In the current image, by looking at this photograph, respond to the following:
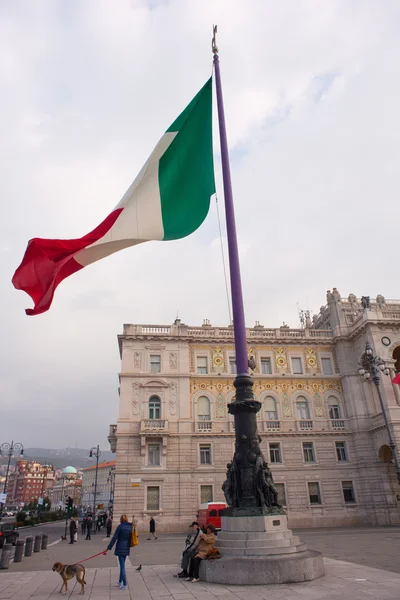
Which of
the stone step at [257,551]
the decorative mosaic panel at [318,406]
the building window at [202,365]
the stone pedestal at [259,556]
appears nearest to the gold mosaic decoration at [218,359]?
the building window at [202,365]

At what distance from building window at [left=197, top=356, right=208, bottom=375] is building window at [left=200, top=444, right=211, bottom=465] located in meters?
5.99

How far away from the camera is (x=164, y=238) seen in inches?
514

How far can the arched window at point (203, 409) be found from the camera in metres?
A: 35.8

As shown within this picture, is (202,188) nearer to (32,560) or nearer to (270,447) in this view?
(32,560)

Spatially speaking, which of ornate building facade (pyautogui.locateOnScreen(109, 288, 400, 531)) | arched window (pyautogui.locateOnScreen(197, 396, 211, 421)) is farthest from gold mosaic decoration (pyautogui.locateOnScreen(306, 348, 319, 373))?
arched window (pyautogui.locateOnScreen(197, 396, 211, 421))

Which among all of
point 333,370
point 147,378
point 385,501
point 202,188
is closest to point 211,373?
point 147,378

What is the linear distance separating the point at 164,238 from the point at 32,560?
1396 cm

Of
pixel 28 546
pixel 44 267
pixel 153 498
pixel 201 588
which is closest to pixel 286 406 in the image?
pixel 153 498

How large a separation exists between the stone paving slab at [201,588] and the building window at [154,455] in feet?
68.6

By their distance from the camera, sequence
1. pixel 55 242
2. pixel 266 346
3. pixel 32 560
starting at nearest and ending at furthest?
1. pixel 55 242
2. pixel 32 560
3. pixel 266 346

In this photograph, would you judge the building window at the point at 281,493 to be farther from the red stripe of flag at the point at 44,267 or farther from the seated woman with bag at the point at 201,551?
the red stripe of flag at the point at 44,267

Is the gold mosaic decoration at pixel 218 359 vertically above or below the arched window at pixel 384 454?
above

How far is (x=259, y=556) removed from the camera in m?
10.5

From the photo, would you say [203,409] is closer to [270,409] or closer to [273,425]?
[270,409]
